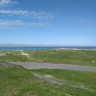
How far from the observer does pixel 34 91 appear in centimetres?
2127

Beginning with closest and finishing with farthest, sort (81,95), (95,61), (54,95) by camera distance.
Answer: (54,95), (81,95), (95,61)

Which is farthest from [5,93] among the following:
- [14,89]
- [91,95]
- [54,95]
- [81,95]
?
[91,95]

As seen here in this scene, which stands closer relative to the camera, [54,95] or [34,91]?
[54,95]

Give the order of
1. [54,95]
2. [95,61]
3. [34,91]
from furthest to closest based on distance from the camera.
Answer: [95,61], [34,91], [54,95]

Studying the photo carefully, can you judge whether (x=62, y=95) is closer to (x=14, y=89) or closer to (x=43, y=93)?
(x=43, y=93)

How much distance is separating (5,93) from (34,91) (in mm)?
5464

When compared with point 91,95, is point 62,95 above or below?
above

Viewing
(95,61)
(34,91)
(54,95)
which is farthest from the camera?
(95,61)

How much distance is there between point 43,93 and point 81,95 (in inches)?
296

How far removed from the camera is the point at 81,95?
23344 mm

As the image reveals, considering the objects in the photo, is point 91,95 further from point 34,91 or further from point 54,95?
point 34,91

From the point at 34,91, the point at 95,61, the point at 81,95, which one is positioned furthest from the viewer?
the point at 95,61

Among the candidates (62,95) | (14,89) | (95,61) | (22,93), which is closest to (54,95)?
(62,95)

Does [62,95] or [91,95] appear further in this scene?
[91,95]
